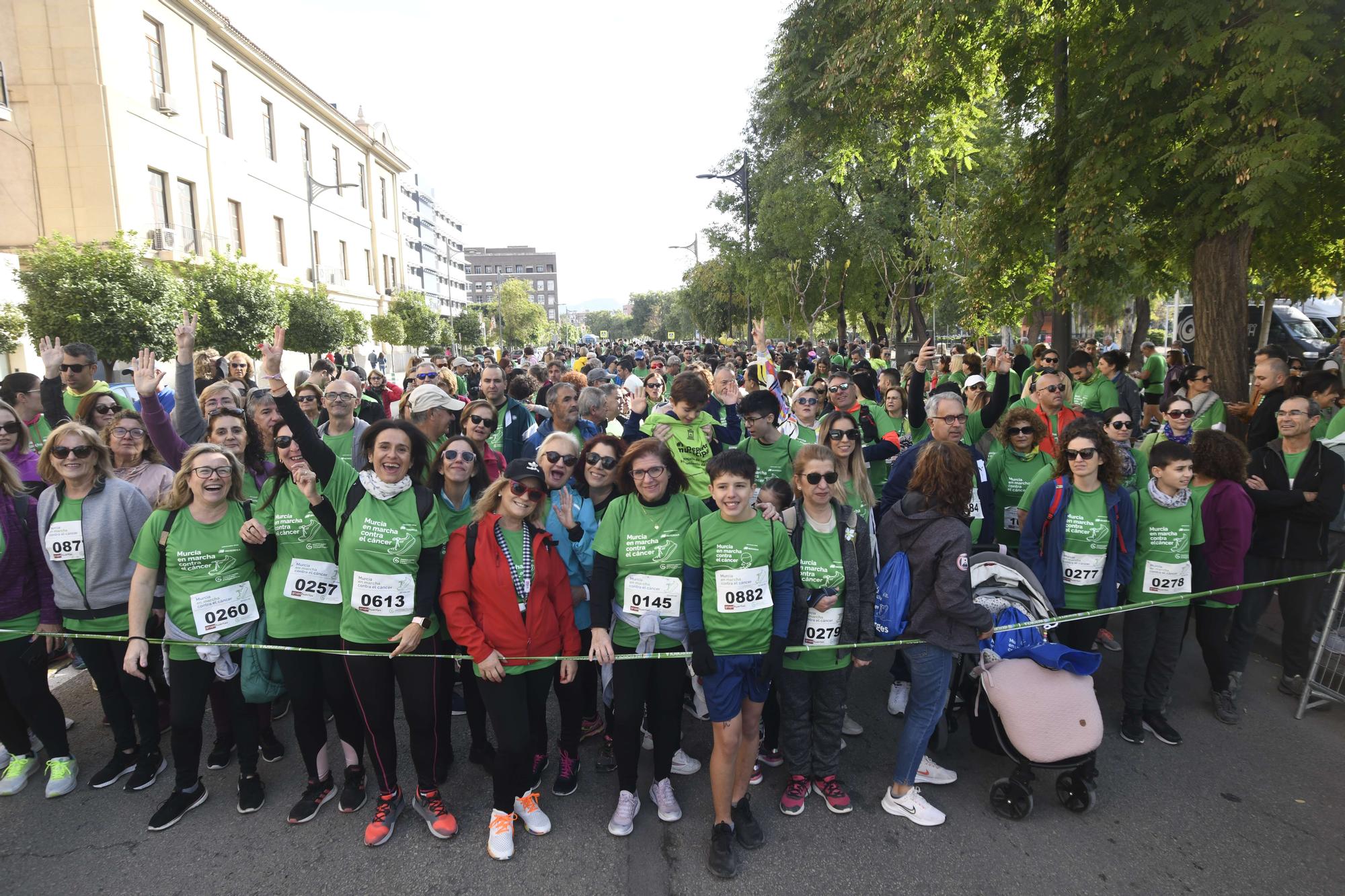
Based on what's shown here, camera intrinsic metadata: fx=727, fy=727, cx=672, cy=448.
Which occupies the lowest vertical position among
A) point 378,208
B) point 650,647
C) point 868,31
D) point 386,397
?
point 650,647

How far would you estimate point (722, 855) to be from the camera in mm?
3336

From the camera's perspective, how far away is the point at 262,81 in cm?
3800

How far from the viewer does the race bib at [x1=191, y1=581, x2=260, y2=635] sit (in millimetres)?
3672

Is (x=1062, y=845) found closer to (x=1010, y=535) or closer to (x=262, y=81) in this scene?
(x=1010, y=535)

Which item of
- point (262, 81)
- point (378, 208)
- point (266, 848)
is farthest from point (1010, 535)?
point (378, 208)

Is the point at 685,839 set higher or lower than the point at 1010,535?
lower

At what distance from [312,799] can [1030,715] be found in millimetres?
3664

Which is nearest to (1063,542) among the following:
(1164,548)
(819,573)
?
(1164,548)

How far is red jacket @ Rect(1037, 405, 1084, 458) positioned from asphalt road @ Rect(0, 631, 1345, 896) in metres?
2.35

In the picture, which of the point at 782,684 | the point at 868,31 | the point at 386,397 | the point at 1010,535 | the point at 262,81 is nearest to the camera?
the point at 782,684

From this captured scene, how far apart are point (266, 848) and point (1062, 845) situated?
382 cm

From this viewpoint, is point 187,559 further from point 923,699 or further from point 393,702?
point 923,699

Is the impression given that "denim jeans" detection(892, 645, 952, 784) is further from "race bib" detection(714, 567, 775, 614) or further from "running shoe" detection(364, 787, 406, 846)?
"running shoe" detection(364, 787, 406, 846)

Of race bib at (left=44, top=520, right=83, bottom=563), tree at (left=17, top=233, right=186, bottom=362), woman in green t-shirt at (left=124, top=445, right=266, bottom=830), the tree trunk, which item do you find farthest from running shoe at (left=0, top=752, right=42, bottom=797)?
tree at (left=17, top=233, right=186, bottom=362)
